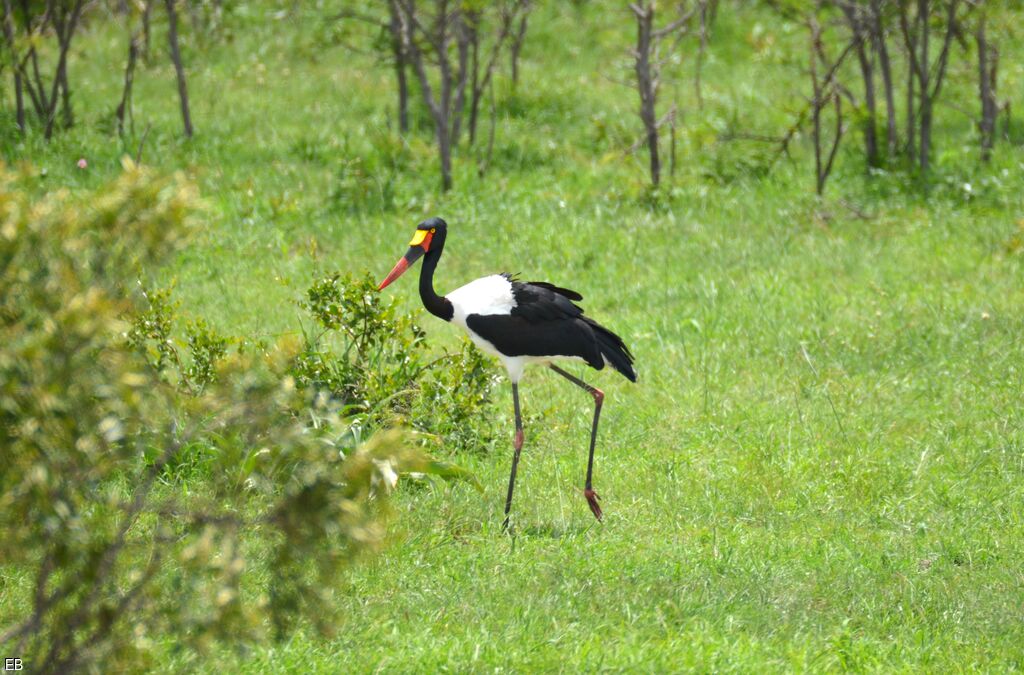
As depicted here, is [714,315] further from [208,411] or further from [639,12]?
[208,411]

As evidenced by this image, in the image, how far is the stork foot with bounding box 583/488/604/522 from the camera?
17.0 feet

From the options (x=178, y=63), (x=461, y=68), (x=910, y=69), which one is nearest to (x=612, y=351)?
(x=461, y=68)

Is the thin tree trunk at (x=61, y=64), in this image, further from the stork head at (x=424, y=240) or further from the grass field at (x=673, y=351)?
the stork head at (x=424, y=240)

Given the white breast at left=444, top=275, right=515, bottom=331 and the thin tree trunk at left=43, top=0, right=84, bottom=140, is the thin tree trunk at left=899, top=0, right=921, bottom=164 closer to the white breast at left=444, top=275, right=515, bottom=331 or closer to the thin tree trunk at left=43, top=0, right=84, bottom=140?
the white breast at left=444, top=275, right=515, bottom=331

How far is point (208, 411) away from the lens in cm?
298

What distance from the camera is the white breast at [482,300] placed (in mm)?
5512

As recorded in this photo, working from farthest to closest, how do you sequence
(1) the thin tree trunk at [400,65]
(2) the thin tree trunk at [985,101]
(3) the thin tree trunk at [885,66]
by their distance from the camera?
1. (1) the thin tree trunk at [400,65]
2. (2) the thin tree trunk at [985,101]
3. (3) the thin tree trunk at [885,66]

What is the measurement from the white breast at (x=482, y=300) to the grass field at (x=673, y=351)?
0.75m

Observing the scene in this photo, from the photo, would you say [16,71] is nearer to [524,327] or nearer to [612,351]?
[524,327]

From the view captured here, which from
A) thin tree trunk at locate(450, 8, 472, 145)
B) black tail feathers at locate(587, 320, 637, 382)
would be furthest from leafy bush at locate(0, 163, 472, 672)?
thin tree trunk at locate(450, 8, 472, 145)

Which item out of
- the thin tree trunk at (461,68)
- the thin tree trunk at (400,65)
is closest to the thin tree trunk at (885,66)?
the thin tree trunk at (461,68)

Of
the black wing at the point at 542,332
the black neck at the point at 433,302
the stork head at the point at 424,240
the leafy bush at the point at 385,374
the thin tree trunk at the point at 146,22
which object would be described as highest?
the thin tree trunk at the point at 146,22

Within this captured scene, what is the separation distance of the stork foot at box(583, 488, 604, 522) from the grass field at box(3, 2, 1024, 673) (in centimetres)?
8

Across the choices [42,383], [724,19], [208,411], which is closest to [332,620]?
[208,411]
